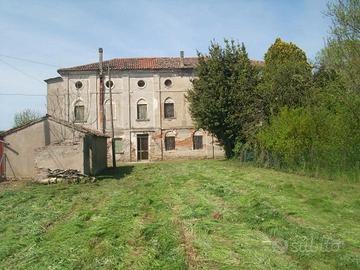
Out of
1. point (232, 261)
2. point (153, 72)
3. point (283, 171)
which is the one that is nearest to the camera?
point (232, 261)

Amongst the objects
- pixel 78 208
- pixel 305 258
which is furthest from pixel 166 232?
pixel 78 208

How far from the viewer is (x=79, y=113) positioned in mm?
39750

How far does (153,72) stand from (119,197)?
87.4 ft

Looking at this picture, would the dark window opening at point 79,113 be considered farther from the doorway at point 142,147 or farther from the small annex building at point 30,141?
the small annex building at point 30,141

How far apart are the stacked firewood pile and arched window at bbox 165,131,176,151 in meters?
18.9

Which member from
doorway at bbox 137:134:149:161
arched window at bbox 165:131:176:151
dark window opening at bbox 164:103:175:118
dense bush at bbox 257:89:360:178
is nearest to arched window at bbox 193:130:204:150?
arched window at bbox 165:131:176:151

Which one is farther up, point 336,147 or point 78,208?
point 336,147

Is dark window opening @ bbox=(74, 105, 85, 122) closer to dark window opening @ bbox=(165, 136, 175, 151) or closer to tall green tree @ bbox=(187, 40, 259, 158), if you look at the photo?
dark window opening @ bbox=(165, 136, 175, 151)

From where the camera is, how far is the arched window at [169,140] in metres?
39.4

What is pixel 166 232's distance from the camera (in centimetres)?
801

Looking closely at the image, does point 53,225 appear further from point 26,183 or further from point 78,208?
point 26,183

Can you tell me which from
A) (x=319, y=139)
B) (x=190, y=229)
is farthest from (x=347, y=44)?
(x=190, y=229)

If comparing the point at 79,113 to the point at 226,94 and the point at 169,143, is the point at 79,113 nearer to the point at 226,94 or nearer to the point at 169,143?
the point at 169,143

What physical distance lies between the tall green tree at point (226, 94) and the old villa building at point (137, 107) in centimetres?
763
